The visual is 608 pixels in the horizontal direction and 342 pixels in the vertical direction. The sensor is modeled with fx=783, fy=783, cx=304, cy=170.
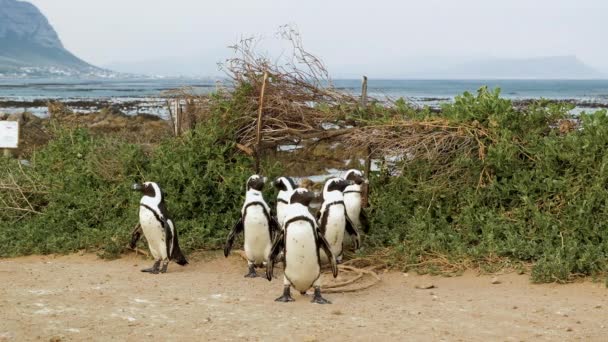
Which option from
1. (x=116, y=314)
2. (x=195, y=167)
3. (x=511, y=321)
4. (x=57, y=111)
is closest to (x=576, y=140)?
(x=511, y=321)

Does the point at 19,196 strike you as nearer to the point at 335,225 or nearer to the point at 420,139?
the point at 335,225

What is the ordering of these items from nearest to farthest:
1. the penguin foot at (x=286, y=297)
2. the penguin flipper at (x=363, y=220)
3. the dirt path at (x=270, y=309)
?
the dirt path at (x=270, y=309) → the penguin foot at (x=286, y=297) → the penguin flipper at (x=363, y=220)

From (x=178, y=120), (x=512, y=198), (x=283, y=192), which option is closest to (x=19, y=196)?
(x=178, y=120)

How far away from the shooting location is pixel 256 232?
316 inches

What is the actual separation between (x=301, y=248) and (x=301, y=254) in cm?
5

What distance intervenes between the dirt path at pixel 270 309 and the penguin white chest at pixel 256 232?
1.04ft

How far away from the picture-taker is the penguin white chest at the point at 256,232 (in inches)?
315

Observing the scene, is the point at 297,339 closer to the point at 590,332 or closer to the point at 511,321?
the point at 511,321

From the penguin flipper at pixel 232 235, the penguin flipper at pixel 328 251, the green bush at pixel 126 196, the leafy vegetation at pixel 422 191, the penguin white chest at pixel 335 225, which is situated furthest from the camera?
the green bush at pixel 126 196

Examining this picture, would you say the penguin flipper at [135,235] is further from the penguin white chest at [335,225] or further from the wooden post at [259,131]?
the penguin white chest at [335,225]

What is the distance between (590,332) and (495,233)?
8.50 feet

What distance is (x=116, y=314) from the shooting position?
5.92 m

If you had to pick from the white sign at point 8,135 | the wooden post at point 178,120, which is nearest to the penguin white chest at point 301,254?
the wooden post at point 178,120

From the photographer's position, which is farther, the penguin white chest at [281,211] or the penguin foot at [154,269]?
the penguin white chest at [281,211]
